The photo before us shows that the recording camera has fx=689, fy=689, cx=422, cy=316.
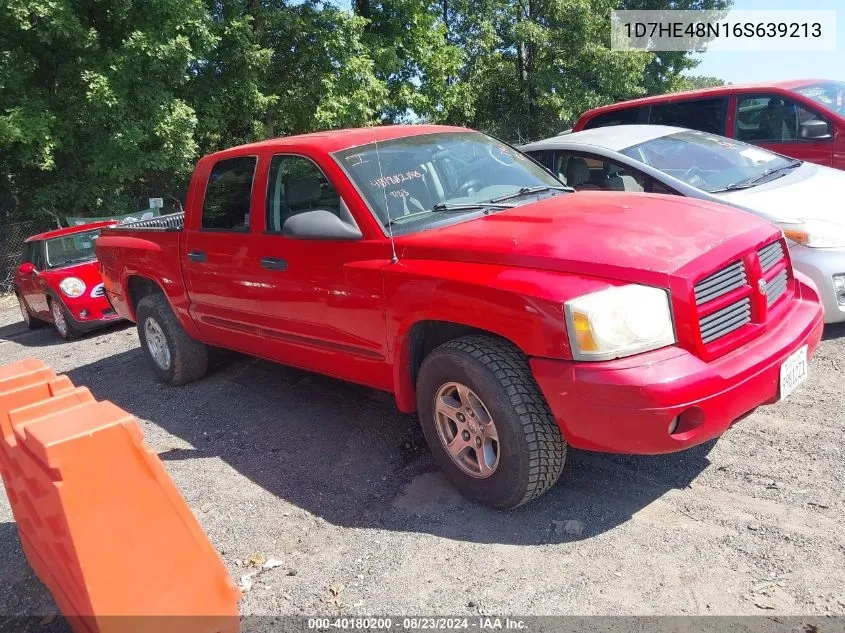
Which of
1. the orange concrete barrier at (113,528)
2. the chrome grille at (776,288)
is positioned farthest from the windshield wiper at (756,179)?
the orange concrete barrier at (113,528)

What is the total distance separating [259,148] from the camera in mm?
4711

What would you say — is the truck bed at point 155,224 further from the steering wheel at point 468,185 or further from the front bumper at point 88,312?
the steering wheel at point 468,185

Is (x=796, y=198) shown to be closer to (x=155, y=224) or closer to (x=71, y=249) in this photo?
(x=155, y=224)

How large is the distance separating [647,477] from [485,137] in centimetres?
256

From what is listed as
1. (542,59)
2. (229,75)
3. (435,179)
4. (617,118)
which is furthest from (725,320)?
(542,59)

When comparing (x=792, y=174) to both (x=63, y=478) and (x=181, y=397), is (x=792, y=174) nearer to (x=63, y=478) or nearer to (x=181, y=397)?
(x=181, y=397)

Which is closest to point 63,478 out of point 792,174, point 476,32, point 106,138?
point 792,174

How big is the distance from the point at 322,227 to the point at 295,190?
2.30ft

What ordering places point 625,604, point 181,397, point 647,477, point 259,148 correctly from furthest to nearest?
point 181,397
point 259,148
point 647,477
point 625,604

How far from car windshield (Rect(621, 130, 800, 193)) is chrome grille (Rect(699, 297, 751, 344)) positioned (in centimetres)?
260

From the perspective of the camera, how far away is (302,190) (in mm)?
4301

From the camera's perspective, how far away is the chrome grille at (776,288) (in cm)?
342

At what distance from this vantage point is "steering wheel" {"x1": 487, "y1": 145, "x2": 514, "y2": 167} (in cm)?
454

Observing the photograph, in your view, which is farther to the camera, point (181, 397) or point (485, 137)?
point (181, 397)
